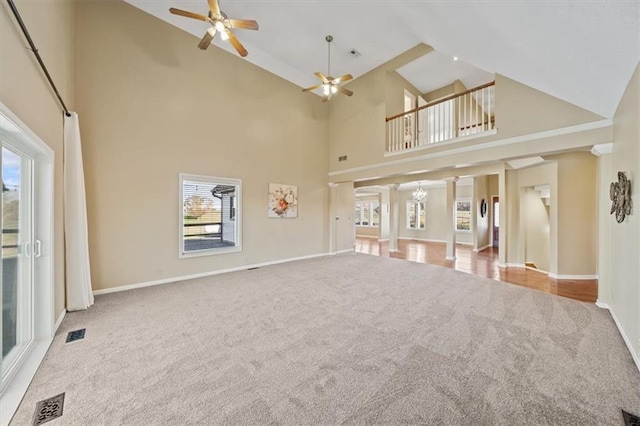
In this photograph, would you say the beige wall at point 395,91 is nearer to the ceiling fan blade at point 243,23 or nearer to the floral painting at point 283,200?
the floral painting at point 283,200

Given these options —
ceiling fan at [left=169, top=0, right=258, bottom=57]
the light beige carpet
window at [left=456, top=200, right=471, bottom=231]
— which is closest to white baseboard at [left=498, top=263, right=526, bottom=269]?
the light beige carpet

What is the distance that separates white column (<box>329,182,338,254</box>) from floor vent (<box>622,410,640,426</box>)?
20.7 feet

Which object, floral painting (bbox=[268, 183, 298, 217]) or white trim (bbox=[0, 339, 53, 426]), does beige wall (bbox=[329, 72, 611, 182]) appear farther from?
white trim (bbox=[0, 339, 53, 426])

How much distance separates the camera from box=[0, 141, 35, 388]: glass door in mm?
2127

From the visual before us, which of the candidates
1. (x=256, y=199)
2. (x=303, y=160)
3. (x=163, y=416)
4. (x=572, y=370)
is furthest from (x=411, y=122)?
(x=163, y=416)

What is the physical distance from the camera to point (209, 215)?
528 centimetres

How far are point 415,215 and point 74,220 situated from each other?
38.9ft

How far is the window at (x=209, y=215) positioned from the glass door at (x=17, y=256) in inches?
92.4

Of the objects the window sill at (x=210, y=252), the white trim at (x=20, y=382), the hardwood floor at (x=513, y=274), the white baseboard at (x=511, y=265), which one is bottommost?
the hardwood floor at (x=513, y=274)

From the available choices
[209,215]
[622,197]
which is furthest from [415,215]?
[209,215]

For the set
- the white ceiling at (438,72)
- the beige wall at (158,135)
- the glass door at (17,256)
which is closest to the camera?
the glass door at (17,256)

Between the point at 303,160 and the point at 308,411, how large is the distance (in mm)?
6183

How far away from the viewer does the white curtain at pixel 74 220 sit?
128 inches

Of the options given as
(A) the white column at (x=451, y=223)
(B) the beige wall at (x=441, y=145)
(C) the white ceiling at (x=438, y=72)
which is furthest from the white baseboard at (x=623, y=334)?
(C) the white ceiling at (x=438, y=72)
